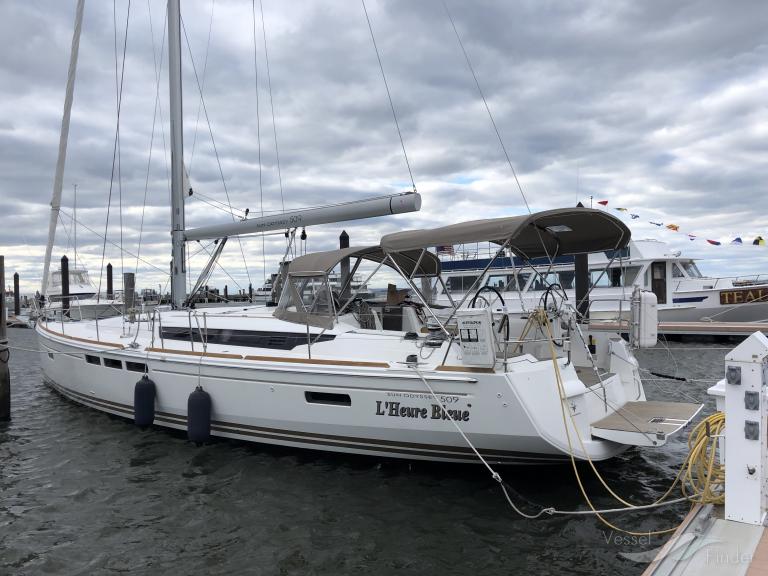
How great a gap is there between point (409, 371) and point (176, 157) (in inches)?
260

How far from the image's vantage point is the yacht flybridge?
538cm

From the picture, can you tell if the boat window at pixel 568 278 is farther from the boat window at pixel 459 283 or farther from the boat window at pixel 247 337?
the boat window at pixel 247 337

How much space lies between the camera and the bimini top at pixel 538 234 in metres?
5.61

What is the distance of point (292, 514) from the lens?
5.38m

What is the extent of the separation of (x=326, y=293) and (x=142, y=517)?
3283mm

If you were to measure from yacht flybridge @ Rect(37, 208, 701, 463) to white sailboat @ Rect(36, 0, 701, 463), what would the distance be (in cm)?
2

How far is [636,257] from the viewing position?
875 inches

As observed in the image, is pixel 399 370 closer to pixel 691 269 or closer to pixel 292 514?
pixel 292 514

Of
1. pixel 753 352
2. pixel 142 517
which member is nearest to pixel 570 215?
pixel 753 352

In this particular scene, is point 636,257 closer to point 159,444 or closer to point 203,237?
point 203,237

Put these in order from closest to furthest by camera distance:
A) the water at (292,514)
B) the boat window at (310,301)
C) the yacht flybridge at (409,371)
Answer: the water at (292,514)
the yacht flybridge at (409,371)
the boat window at (310,301)

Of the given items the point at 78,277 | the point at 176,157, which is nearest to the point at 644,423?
the point at 176,157

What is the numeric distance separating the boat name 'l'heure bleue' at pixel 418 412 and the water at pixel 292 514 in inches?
30.9

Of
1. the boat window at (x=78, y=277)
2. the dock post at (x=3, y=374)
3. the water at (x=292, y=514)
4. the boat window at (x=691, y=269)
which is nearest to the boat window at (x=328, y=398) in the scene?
the water at (x=292, y=514)
